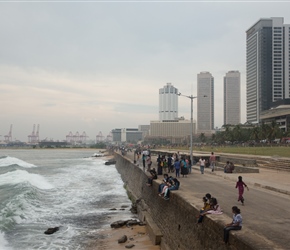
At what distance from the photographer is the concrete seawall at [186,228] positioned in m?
6.30

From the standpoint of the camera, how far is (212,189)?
563 inches

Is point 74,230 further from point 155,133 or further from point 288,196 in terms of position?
point 155,133

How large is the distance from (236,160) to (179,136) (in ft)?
523

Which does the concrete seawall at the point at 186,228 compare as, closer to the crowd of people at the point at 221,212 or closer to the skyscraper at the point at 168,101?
the crowd of people at the point at 221,212

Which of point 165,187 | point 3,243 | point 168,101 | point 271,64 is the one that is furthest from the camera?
point 271,64

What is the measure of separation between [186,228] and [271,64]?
545 ft

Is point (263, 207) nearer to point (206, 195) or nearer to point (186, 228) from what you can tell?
point (206, 195)

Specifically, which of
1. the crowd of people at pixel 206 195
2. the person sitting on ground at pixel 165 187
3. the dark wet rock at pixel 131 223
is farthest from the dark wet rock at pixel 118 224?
the person sitting on ground at pixel 165 187

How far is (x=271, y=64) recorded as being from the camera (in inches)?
6280

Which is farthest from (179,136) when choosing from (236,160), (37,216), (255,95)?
(37,216)

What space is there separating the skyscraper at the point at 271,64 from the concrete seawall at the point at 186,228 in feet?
498

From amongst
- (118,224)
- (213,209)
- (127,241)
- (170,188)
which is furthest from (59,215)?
(213,209)

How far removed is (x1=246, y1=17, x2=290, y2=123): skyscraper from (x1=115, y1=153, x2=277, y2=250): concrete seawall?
151765 mm

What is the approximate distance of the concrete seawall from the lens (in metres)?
6.30
